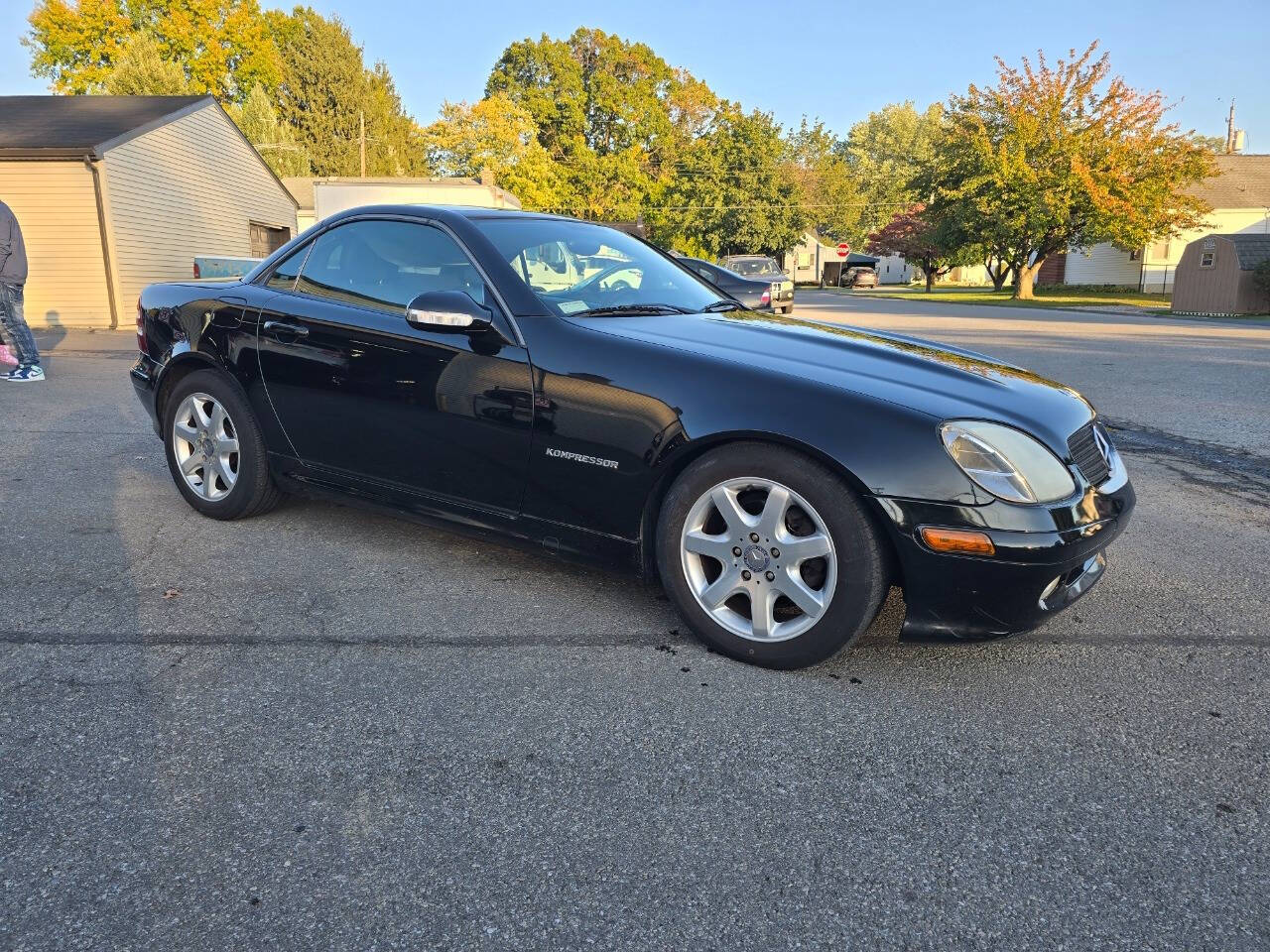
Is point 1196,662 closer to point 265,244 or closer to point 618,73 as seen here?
point 265,244

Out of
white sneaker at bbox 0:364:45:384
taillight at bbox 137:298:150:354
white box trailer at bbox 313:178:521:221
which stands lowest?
white sneaker at bbox 0:364:45:384

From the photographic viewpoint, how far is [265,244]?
26.4 m

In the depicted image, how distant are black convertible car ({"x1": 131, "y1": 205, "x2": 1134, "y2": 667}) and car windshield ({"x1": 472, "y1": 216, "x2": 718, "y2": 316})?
15 mm

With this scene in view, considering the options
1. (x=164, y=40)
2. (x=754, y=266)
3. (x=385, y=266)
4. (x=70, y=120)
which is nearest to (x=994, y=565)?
(x=385, y=266)

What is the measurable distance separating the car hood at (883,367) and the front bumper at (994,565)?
0.30 m

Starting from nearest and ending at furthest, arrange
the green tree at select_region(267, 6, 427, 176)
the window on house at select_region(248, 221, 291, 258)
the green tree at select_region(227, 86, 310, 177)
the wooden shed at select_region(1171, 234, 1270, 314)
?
the wooden shed at select_region(1171, 234, 1270, 314) < the window on house at select_region(248, 221, 291, 258) < the green tree at select_region(227, 86, 310, 177) < the green tree at select_region(267, 6, 427, 176)

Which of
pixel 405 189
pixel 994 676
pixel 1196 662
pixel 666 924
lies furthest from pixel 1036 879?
pixel 405 189

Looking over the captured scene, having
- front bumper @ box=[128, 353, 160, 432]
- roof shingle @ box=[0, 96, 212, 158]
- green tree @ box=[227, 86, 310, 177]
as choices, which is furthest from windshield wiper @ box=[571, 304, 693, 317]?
green tree @ box=[227, 86, 310, 177]

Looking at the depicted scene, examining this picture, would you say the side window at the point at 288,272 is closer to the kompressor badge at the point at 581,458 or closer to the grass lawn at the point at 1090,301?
the kompressor badge at the point at 581,458

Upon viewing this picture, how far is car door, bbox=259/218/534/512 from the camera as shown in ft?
11.1

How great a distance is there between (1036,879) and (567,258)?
2819 millimetres

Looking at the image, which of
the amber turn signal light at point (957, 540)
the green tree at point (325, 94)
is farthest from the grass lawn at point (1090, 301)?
the green tree at point (325, 94)

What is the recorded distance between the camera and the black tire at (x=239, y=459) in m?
4.24

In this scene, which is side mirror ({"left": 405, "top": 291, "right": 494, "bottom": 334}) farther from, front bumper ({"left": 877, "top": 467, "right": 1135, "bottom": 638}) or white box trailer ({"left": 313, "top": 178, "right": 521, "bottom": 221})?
white box trailer ({"left": 313, "top": 178, "right": 521, "bottom": 221})
